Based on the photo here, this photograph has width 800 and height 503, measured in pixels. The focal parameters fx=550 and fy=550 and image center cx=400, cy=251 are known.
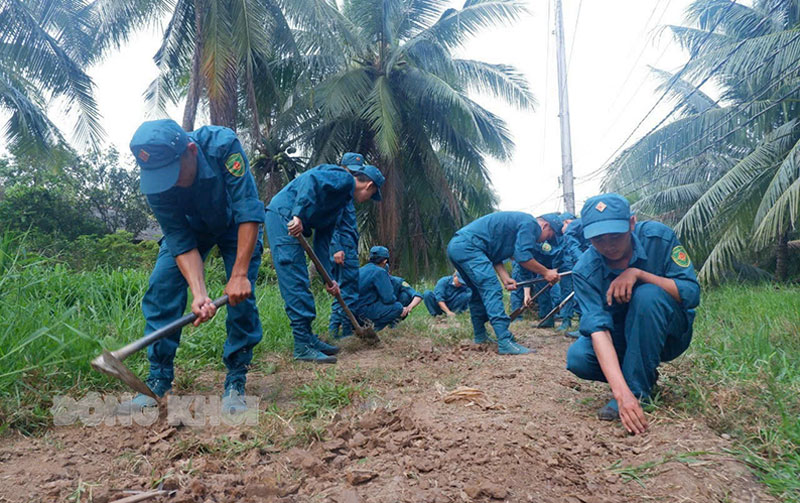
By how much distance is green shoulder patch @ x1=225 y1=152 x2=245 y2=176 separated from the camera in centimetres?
274

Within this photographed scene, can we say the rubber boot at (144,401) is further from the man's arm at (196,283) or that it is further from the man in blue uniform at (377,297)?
the man in blue uniform at (377,297)

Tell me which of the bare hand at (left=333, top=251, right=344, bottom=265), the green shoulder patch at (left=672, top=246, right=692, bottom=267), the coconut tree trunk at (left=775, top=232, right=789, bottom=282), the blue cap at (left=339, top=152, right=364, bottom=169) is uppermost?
the blue cap at (left=339, top=152, right=364, bottom=169)

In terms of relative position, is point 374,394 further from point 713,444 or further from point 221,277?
point 221,277

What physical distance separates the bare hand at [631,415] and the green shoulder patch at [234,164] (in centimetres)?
209

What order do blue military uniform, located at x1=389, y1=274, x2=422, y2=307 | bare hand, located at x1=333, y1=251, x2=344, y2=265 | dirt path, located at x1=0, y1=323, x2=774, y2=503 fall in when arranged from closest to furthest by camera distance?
dirt path, located at x1=0, y1=323, x2=774, y2=503, bare hand, located at x1=333, y1=251, x2=344, y2=265, blue military uniform, located at x1=389, y1=274, x2=422, y2=307

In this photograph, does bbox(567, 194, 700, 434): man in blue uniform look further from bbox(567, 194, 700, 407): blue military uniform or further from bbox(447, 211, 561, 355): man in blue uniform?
bbox(447, 211, 561, 355): man in blue uniform

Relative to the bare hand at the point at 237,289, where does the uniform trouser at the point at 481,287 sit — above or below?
below

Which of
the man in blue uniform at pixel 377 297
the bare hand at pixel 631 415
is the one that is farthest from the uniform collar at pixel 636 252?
the man in blue uniform at pixel 377 297

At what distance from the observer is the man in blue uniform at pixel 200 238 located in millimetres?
2666

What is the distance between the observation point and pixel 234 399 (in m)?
2.83

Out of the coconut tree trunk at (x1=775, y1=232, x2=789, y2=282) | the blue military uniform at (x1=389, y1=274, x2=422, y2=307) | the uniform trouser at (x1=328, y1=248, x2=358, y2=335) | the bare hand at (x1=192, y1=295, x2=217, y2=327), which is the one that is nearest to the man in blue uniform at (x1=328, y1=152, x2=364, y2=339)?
the uniform trouser at (x1=328, y1=248, x2=358, y2=335)

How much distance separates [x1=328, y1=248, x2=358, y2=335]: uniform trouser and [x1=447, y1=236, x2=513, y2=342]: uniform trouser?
3.51 ft

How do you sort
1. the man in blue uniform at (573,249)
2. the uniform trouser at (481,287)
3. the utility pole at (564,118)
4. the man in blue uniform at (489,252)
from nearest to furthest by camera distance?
the uniform trouser at (481,287), the man in blue uniform at (489,252), the man in blue uniform at (573,249), the utility pole at (564,118)

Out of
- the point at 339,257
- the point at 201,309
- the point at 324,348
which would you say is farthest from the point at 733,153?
the point at 201,309
